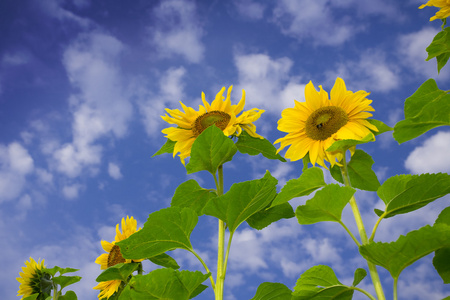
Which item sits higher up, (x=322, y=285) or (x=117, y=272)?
(x=117, y=272)

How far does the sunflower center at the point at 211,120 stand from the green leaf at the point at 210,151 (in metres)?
0.37

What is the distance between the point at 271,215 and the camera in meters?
2.44

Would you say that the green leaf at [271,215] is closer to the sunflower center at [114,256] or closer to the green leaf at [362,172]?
the green leaf at [362,172]

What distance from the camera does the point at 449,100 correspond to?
2080mm

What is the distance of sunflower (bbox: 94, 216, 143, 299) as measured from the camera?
311 centimetres

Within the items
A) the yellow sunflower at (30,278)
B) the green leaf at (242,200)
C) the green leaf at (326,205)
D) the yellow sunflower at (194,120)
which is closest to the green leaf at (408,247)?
the green leaf at (326,205)

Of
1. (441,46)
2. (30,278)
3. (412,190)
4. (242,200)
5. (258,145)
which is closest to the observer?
(412,190)

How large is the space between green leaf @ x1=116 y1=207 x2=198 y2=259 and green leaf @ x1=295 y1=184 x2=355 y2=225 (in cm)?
59

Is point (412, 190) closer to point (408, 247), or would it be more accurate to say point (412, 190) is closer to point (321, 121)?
point (408, 247)

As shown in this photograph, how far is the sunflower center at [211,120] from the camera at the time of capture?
2.65 meters

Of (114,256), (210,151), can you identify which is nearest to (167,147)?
(210,151)

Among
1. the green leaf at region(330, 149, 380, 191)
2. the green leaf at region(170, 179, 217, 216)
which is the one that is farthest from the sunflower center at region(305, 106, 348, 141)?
the green leaf at region(170, 179, 217, 216)

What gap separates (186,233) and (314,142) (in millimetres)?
897

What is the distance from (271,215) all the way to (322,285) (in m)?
0.65
